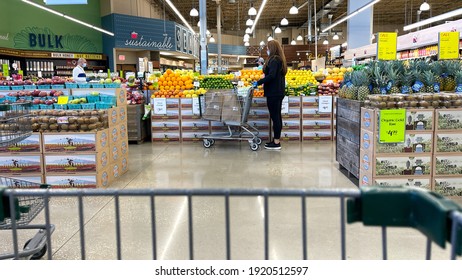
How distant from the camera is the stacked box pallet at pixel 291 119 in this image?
809 centimetres

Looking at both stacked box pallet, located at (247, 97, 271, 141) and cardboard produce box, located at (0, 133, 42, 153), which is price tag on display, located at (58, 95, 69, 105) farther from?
stacked box pallet, located at (247, 97, 271, 141)

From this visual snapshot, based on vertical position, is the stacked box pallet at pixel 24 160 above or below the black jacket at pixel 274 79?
below

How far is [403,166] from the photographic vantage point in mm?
4133

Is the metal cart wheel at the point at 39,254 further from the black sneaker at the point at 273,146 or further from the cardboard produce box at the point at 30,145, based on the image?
the black sneaker at the point at 273,146

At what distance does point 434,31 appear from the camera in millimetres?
10094

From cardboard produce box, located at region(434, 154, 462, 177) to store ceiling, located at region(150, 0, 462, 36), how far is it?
16.7 metres

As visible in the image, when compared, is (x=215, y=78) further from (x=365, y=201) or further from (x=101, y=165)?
(x=365, y=201)

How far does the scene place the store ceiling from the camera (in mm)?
22969

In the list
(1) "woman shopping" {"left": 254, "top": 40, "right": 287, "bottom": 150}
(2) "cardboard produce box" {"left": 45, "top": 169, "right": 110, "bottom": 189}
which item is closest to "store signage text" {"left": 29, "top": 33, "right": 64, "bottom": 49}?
(1) "woman shopping" {"left": 254, "top": 40, "right": 287, "bottom": 150}

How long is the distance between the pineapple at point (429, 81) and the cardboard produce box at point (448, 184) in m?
1.01

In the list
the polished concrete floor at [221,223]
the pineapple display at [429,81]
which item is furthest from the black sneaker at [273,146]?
the pineapple display at [429,81]

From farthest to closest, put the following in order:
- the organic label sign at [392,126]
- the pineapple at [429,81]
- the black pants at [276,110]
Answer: the black pants at [276,110] → the pineapple at [429,81] → the organic label sign at [392,126]

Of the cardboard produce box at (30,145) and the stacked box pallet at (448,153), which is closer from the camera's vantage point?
the stacked box pallet at (448,153)

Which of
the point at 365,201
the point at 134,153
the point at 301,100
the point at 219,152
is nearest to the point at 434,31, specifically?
the point at 301,100
